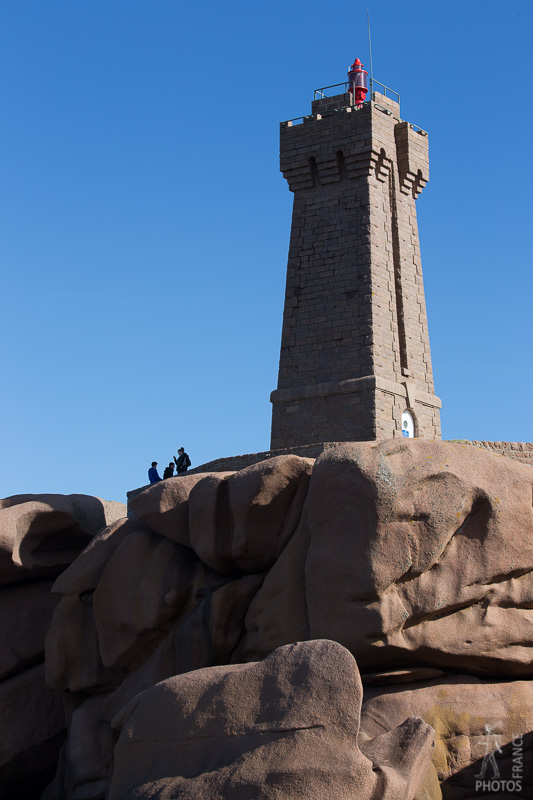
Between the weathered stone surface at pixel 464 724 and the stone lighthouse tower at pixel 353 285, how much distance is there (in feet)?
51.5

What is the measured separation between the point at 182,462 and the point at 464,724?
16.6m

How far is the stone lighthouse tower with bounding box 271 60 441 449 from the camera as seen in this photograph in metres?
27.3

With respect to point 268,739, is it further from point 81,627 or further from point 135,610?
point 81,627

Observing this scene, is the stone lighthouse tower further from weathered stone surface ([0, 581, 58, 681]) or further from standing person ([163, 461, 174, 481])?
weathered stone surface ([0, 581, 58, 681])

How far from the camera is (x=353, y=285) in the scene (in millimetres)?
28062

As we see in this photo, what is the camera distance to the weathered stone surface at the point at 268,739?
8461mm

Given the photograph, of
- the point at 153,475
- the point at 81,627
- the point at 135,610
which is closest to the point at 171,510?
the point at 135,610

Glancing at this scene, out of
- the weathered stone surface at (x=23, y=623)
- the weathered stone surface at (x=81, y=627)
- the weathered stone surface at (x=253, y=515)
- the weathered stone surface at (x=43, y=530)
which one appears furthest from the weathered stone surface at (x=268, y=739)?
the weathered stone surface at (x=43, y=530)

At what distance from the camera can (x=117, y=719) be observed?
1104 cm

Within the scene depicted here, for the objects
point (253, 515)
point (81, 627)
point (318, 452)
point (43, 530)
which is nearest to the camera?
point (253, 515)

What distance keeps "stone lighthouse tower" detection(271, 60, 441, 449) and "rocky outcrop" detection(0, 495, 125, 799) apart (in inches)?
482

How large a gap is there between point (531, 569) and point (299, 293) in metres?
18.2

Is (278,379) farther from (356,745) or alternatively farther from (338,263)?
(356,745)

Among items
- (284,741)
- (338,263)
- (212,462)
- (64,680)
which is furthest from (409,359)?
(284,741)
